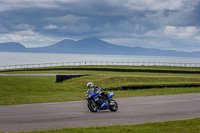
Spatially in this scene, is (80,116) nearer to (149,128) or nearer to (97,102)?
(97,102)

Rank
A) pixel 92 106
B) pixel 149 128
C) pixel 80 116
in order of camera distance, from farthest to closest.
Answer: pixel 92 106, pixel 80 116, pixel 149 128

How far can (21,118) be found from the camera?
45.6 feet

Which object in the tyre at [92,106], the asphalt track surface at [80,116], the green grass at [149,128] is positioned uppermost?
the tyre at [92,106]

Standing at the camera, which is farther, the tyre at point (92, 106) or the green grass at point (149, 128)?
the tyre at point (92, 106)

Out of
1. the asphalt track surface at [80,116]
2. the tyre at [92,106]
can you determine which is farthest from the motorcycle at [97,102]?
the asphalt track surface at [80,116]

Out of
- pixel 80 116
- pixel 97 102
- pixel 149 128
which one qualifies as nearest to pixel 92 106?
pixel 97 102

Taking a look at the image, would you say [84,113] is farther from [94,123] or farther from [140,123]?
[140,123]

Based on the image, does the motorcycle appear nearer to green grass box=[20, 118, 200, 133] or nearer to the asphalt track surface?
the asphalt track surface

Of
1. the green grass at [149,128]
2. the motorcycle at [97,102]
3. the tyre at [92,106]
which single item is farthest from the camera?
the tyre at [92,106]

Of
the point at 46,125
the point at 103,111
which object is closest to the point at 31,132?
the point at 46,125

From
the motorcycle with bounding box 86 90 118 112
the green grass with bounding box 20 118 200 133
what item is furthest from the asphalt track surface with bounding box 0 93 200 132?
the green grass with bounding box 20 118 200 133

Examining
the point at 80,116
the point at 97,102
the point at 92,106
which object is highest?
the point at 97,102

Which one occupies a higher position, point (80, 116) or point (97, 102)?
point (97, 102)

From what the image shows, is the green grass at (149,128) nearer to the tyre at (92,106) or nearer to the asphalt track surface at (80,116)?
the asphalt track surface at (80,116)
